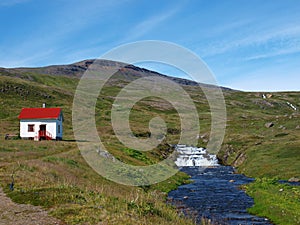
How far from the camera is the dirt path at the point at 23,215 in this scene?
17.9 m

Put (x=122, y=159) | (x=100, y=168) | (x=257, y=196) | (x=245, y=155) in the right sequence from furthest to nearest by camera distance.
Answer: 1. (x=245, y=155)
2. (x=122, y=159)
3. (x=100, y=168)
4. (x=257, y=196)

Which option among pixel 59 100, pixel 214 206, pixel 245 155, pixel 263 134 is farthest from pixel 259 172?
pixel 59 100

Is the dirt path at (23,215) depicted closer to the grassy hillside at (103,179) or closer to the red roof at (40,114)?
the grassy hillside at (103,179)

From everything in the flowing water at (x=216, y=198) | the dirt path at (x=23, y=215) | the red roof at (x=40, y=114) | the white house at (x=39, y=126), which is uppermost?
the red roof at (x=40, y=114)

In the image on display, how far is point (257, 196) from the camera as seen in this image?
1784 inches

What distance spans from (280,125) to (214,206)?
285 ft

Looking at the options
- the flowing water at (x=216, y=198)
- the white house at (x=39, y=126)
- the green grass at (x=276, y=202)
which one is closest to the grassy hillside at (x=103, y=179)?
the green grass at (x=276, y=202)

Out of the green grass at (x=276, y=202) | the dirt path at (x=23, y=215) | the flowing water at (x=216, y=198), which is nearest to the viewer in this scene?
the dirt path at (x=23, y=215)

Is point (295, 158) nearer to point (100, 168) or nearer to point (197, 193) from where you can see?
point (197, 193)

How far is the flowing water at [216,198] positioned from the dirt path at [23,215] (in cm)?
1237

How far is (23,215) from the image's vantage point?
1925cm

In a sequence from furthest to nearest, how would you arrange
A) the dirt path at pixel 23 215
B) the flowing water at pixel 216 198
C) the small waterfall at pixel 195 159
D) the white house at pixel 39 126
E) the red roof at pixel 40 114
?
the small waterfall at pixel 195 159
the red roof at pixel 40 114
the white house at pixel 39 126
the flowing water at pixel 216 198
the dirt path at pixel 23 215

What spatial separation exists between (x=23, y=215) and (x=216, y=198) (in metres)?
31.1

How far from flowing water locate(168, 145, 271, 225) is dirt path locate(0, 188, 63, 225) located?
40.6 feet
